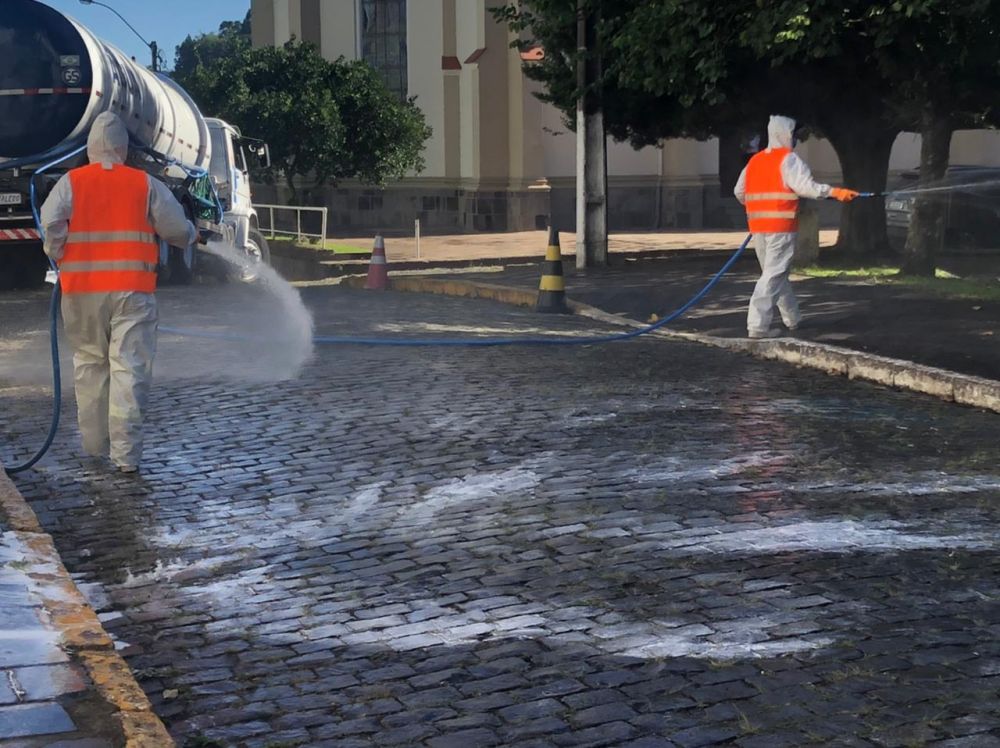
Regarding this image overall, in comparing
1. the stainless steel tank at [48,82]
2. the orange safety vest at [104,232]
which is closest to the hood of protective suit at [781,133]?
the orange safety vest at [104,232]

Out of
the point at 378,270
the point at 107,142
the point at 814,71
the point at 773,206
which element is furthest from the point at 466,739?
the point at 378,270

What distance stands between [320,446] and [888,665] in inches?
174

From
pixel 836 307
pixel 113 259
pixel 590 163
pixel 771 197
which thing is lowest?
pixel 836 307

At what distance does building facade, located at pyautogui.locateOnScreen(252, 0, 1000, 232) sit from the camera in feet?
113

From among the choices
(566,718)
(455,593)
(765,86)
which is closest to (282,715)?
(566,718)

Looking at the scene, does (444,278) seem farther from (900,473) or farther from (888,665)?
(888,665)

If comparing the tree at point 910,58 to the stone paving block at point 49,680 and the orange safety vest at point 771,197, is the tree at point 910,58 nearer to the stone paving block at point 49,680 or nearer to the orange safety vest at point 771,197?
the orange safety vest at point 771,197

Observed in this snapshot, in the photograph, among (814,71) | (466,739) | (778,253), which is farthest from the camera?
(814,71)

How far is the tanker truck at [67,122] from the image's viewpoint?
690 inches

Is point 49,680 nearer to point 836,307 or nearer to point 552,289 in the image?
point 836,307

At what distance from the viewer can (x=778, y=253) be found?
12305 millimetres

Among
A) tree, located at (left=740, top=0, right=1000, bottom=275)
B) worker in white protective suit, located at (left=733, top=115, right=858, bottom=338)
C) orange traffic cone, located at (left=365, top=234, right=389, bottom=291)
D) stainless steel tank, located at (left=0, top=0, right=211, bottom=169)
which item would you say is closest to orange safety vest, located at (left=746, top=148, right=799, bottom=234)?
worker in white protective suit, located at (left=733, top=115, right=858, bottom=338)

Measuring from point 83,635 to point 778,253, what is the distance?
8591 mm

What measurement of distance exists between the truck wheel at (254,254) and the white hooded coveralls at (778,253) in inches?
412
